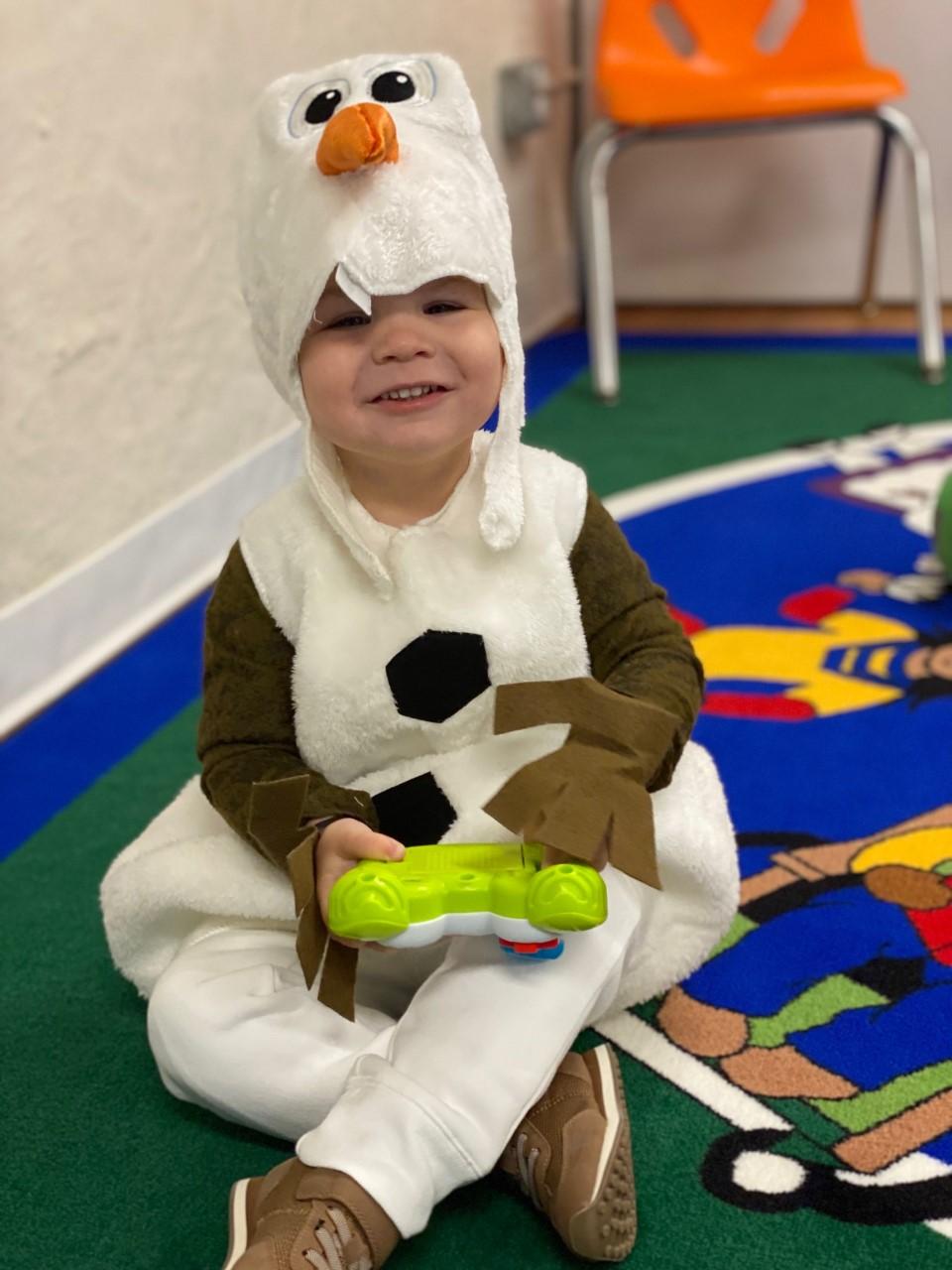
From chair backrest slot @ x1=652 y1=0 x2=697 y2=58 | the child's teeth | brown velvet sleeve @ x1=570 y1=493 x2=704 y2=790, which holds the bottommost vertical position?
chair backrest slot @ x1=652 y1=0 x2=697 y2=58

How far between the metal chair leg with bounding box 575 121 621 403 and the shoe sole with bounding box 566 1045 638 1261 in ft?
5.33

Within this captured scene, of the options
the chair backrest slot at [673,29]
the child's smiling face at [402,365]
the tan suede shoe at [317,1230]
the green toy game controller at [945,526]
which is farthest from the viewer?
the chair backrest slot at [673,29]

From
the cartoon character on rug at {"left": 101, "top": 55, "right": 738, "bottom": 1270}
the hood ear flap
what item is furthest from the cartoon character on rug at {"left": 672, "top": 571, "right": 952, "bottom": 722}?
the hood ear flap


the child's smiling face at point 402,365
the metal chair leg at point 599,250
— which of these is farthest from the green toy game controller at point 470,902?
the metal chair leg at point 599,250

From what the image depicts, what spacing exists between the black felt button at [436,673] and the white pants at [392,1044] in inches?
5.0

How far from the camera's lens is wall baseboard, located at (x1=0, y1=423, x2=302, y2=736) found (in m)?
1.36

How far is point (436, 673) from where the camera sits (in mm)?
819

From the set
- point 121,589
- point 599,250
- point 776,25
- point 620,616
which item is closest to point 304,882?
point 620,616

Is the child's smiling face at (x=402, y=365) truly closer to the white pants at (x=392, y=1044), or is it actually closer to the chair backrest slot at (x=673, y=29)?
the white pants at (x=392, y=1044)

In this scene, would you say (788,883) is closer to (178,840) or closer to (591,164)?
(178,840)

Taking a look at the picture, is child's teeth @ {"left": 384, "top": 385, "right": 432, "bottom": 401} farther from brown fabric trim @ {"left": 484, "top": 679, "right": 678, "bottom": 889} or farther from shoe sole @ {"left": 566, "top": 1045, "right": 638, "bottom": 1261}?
shoe sole @ {"left": 566, "top": 1045, "right": 638, "bottom": 1261}

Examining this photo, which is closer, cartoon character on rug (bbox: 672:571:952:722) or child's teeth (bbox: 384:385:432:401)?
child's teeth (bbox: 384:385:432:401)

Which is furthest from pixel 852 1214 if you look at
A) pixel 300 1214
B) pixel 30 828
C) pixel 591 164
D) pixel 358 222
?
pixel 591 164

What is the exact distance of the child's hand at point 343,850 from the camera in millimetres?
730
